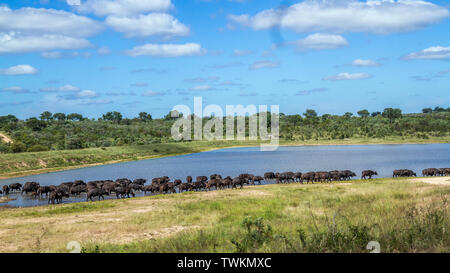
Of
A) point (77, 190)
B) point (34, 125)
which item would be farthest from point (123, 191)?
point (34, 125)

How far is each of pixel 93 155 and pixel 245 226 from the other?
57.7 meters

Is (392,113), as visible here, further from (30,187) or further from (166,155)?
(30,187)

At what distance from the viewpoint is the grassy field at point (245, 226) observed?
8.03m

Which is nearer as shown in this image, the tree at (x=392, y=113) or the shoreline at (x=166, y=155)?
the shoreline at (x=166, y=155)

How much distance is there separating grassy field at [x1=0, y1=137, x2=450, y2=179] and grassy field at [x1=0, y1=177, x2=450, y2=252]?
3258 centimetres

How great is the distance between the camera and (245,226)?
1155cm

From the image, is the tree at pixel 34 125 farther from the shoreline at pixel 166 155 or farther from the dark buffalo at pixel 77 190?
the dark buffalo at pixel 77 190

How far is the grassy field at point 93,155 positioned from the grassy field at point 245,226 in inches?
1283

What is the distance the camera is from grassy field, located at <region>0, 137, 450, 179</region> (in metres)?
51.7

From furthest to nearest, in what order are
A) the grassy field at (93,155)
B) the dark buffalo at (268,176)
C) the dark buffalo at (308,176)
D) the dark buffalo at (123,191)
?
1. the grassy field at (93,155)
2. the dark buffalo at (268,176)
3. the dark buffalo at (308,176)
4. the dark buffalo at (123,191)

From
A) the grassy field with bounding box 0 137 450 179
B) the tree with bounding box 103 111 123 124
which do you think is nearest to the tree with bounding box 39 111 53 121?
the tree with bounding box 103 111 123 124

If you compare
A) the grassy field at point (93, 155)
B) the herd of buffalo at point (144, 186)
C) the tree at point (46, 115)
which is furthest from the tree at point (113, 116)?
the herd of buffalo at point (144, 186)

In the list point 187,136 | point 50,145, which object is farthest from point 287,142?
point 50,145
